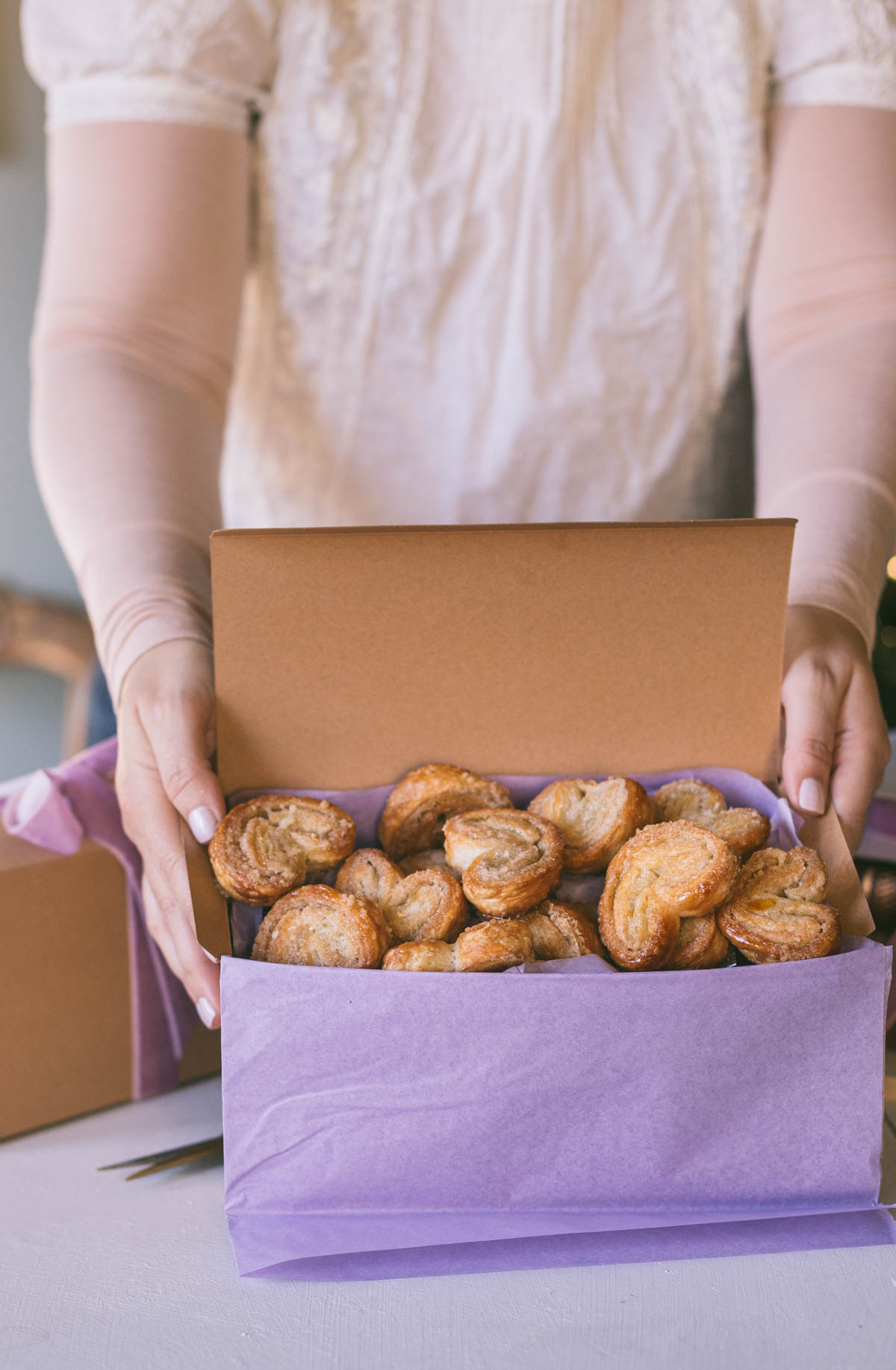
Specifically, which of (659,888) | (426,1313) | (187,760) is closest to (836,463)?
(659,888)

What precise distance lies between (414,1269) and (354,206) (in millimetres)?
954

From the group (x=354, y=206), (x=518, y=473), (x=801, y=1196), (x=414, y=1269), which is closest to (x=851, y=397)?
(x=518, y=473)

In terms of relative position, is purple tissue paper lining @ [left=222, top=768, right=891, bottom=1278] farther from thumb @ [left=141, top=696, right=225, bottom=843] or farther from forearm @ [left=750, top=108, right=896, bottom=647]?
forearm @ [left=750, top=108, right=896, bottom=647]

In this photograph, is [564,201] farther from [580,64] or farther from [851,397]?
[851,397]

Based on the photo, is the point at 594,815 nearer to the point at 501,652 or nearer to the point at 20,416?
the point at 501,652

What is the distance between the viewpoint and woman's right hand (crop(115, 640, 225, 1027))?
664 mm

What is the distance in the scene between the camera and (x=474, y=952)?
0.56 metres

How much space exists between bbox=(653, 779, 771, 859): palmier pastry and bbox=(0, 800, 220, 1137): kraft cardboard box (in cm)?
39

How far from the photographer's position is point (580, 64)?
1072 millimetres

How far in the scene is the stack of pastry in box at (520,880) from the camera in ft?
1.91

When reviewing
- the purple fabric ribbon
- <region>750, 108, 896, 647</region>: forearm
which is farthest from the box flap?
<region>750, 108, 896, 647</region>: forearm

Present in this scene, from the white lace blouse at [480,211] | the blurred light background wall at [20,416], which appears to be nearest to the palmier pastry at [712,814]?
the white lace blouse at [480,211]

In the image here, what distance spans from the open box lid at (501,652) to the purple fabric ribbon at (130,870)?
11cm

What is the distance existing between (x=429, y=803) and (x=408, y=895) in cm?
8
